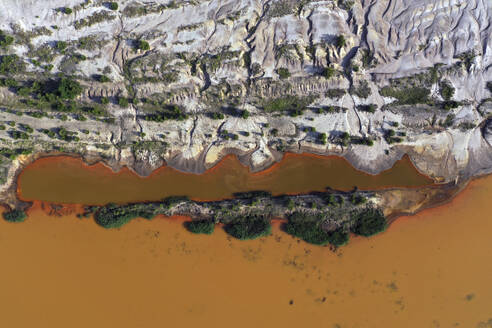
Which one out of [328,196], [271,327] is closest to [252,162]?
[328,196]

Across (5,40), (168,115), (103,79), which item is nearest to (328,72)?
(168,115)

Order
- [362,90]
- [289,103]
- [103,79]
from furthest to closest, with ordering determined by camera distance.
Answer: [289,103] → [362,90] → [103,79]

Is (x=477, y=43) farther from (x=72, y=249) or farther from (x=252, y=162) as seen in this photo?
(x=72, y=249)

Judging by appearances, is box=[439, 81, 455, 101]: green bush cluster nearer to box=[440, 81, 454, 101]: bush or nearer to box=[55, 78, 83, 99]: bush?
box=[440, 81, 454, 101]: bush

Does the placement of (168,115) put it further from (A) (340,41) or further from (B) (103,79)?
(A) (340,41)

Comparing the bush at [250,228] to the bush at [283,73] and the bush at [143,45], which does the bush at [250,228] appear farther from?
the bush at [143,45]
